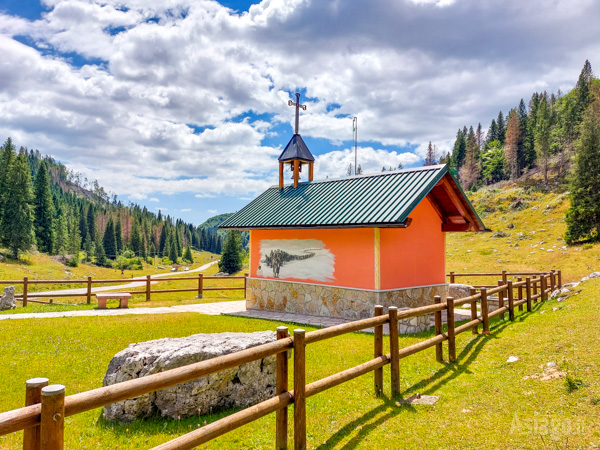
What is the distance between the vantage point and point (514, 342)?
28.7 ft

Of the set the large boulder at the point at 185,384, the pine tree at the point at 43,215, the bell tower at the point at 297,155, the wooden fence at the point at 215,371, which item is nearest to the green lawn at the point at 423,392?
the large boulder at the point at 185,384

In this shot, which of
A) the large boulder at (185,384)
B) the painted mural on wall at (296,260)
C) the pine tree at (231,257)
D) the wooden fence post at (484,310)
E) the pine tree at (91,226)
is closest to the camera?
the large boulder at (185,384)

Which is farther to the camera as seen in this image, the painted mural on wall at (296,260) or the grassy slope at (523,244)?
the grassy slope at (523,244)

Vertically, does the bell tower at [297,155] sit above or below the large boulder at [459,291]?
above

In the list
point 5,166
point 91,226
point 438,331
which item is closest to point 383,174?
point 438,331

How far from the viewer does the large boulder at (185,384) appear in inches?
203

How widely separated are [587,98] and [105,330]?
9003cm

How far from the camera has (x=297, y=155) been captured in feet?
58.7

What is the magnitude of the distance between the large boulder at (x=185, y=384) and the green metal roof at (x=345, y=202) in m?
7.29

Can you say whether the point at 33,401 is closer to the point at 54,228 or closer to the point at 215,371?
the point at 215,371

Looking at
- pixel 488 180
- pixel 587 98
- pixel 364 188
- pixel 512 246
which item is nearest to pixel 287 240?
pixel 364 188

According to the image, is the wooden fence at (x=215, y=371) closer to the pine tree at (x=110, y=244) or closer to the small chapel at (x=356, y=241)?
the small chapel at (x=356, y=241)

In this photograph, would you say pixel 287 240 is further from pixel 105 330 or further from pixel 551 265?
pixel 551 265

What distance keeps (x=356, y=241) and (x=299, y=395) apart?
9.36 meters
